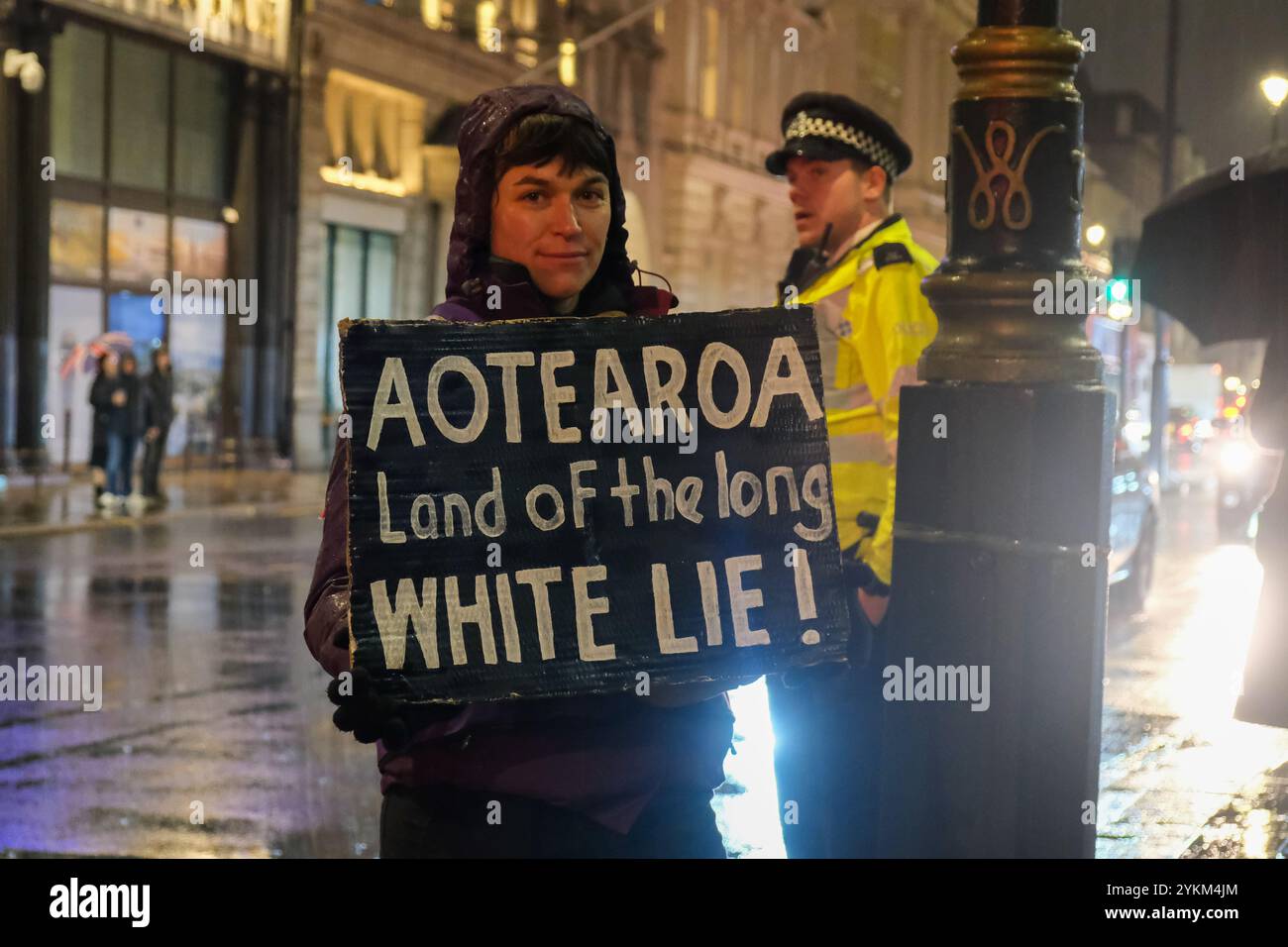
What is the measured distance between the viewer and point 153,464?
23203 millimetres

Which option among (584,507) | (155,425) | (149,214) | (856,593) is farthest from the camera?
(149,214)

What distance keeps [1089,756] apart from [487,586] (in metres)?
1.51

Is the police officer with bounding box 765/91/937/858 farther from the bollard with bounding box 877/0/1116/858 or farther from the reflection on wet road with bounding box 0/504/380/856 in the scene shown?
the reflection on wet road with bounding box 0/504/380/856

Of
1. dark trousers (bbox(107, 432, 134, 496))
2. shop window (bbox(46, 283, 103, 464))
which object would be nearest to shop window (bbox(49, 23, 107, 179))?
shop window (bbox(46, 283, 103, 464))

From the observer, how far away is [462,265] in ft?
10.3

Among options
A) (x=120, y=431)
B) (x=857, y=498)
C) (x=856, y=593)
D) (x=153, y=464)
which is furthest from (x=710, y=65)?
(x=856, y=593)

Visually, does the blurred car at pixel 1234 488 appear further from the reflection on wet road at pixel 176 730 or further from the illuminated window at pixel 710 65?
the illuminated window at pixel 710 65

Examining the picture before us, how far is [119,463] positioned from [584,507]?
20.1m

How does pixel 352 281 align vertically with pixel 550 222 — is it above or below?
above

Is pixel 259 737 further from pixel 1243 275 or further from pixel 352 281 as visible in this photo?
pixel 352 281

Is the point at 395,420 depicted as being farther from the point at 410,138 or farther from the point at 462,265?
the point at 410,138

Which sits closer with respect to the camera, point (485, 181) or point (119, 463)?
point (485, 181)

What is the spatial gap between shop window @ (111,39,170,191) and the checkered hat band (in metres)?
24.3
